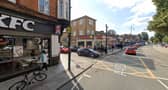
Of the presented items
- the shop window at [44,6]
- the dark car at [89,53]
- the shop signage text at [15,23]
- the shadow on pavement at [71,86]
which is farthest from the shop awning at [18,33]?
the dark car at [89,53]

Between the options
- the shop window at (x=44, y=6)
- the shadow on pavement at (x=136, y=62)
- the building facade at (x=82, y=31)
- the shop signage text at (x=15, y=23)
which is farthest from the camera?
the building facade at (x=82, y=31)

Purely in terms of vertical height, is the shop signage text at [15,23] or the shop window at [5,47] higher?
the shop signage text at [15,23]

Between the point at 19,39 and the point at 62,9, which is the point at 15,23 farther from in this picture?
the point at 62,9

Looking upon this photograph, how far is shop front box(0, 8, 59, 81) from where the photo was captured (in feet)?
40.3

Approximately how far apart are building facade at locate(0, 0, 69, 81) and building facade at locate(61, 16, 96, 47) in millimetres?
35850

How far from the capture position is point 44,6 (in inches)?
674

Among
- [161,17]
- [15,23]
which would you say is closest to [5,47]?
[15,23]

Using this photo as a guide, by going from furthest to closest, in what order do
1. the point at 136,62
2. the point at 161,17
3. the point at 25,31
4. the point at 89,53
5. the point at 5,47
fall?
the point at 161,17 → the point at 89,53 → the point at 136,62 → the point at 25,31 → the point at 5,47

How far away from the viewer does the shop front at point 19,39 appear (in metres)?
12.3

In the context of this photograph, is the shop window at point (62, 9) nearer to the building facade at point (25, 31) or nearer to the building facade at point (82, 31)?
the building facade at point (25, 31)

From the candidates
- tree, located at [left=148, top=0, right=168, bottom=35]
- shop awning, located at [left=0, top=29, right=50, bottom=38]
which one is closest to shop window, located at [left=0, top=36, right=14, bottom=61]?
shop awning, located at [left=0, top=29, right=50, bottom=38]

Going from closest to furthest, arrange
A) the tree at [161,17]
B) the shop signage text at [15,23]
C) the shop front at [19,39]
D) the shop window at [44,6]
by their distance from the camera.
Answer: the shop signage text at [15,23] < the shop front at [19,39] < the shop window at [44,6] < the tree at [161,17]

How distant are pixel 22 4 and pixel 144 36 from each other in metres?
164

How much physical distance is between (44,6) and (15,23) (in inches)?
190
